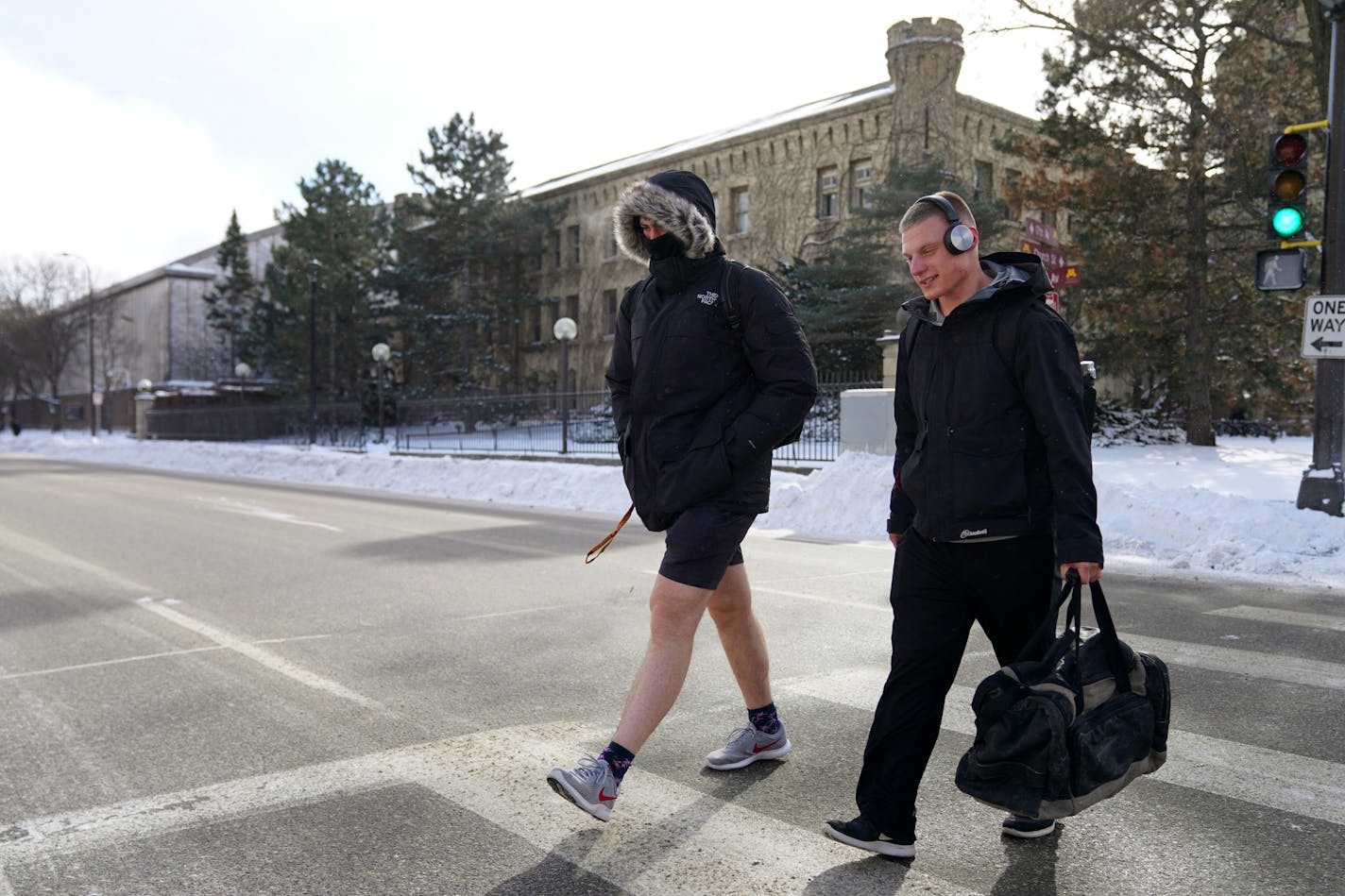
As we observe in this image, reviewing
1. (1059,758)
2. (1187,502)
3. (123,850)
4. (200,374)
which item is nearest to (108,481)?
(1187,502)

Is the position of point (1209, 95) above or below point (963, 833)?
above

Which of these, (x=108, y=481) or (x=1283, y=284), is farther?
(x=108, y=481)

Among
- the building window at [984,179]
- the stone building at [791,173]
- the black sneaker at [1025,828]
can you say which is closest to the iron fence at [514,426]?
the stone building at [791,173]

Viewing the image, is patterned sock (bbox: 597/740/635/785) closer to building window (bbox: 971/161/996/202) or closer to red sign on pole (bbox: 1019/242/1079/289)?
red sign on pole (bbox: 1019/242/1079/289)

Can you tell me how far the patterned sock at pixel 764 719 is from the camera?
4055 millimetres

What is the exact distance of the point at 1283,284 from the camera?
36.7 ft

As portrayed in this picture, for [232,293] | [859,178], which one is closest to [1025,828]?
[859,178]

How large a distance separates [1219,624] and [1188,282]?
17.2m

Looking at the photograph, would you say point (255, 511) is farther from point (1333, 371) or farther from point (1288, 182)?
point (1333, 371)

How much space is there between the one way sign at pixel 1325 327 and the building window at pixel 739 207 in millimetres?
27793

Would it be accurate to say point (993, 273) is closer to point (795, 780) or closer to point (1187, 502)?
point (795, 780)

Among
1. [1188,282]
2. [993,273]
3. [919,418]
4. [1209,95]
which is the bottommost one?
[919,418]

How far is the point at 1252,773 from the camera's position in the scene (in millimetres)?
3947

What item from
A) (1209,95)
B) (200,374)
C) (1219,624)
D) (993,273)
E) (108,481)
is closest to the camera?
(993,273)
